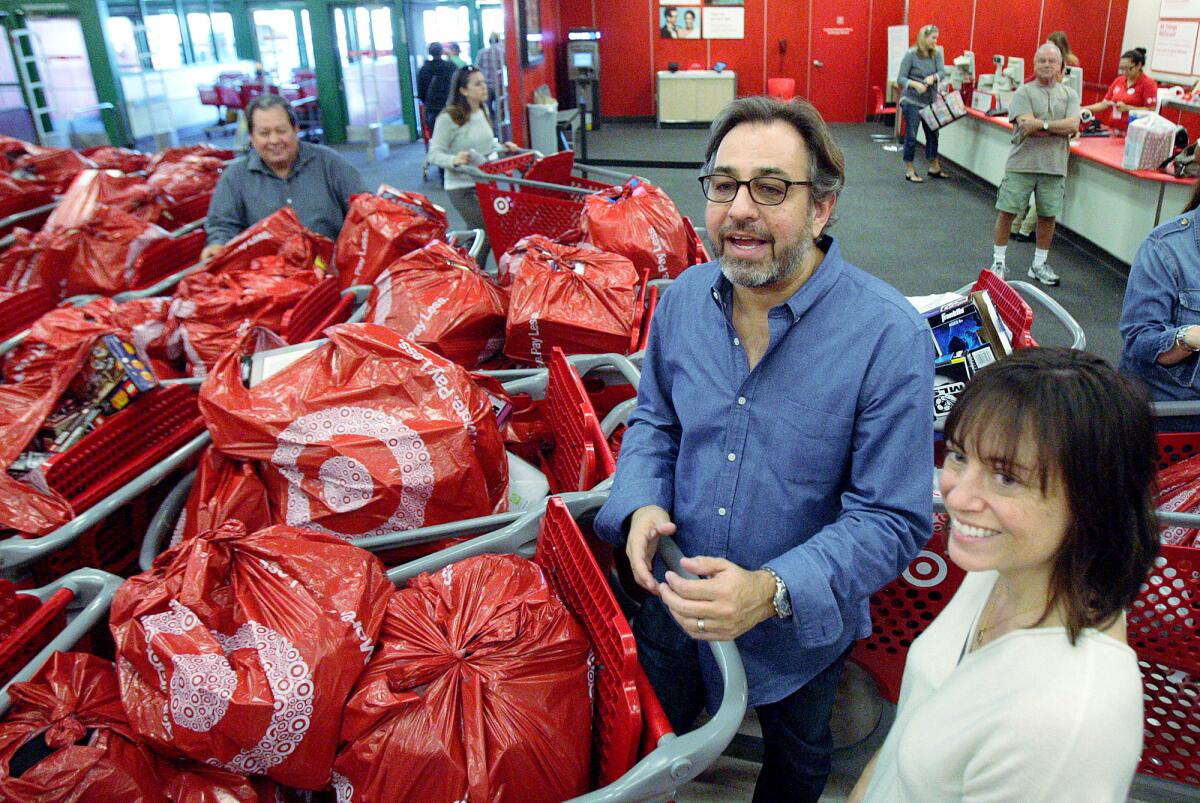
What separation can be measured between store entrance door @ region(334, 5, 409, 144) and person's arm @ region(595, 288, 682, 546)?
42.3 ft

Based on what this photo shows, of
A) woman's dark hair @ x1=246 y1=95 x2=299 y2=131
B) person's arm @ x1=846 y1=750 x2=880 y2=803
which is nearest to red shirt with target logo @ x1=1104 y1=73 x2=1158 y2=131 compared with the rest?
woman's dark hair @ x1=246 y1=95 x2=299 y2=131

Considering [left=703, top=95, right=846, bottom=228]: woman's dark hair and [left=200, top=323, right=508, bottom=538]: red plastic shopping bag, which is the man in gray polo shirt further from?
[left=703, top=95, right=846, bottom=228]: woman's dark hair

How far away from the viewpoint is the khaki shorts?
6320 millimetres

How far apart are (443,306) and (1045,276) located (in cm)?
539

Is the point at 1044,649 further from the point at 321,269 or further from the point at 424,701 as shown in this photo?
the point at 321,269

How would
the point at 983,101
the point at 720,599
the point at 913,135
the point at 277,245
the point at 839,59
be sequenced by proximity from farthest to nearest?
the point at 839,59
the point at 913,135
the point at 983,101
the point at 277,245
the point at 720,599

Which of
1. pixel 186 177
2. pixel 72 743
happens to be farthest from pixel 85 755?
pixel 186 177

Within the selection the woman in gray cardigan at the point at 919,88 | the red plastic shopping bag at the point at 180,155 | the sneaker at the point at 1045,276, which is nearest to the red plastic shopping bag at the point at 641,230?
the red plastic shopping bag at the point at 180,155

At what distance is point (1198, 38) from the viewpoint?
32.3 ft

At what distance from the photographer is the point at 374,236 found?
365cm

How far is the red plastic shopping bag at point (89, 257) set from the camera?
3846 mm

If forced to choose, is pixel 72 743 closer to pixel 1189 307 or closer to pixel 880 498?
pixel 880 498

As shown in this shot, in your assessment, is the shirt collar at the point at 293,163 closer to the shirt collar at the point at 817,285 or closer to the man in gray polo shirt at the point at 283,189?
the man in gray polo shirt at the point at 283,189

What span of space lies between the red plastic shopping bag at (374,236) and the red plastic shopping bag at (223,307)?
35cm
